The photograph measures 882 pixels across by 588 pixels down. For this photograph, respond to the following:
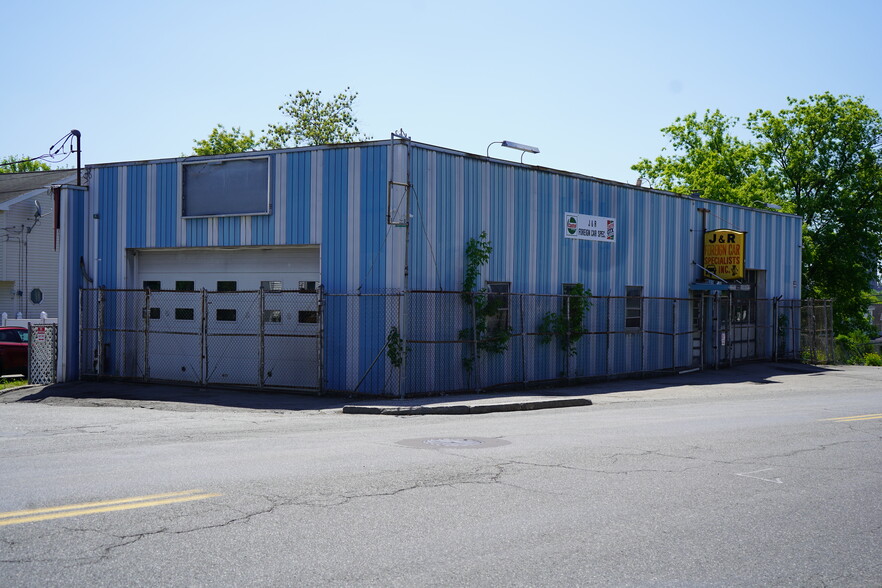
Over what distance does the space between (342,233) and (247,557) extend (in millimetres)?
12122

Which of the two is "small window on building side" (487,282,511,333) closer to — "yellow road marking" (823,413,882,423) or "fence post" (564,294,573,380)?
"fence post" (564,294,573,380)

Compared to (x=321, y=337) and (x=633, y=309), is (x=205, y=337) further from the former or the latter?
(x=633, y=309)

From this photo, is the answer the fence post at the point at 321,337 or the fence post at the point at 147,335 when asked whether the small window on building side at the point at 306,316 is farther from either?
the fence post at the point at 147,335

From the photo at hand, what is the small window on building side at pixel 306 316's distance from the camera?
1770 cm

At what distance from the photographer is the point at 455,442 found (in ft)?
35.0

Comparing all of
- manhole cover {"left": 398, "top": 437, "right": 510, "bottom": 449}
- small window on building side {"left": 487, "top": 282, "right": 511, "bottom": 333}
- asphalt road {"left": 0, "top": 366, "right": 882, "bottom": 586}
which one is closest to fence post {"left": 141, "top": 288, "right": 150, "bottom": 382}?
asphalt road {"left": 0, "top": 366, "right": 882, "bottom": 586}

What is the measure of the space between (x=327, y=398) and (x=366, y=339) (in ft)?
4.64

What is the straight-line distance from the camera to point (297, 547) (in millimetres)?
5758

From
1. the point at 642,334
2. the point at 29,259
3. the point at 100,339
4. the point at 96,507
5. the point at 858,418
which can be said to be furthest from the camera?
the point at 29,259

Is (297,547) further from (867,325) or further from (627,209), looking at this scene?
(867,325)

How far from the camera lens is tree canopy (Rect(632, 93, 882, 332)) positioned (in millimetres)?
46969

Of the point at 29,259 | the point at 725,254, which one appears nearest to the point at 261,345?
the point at 725,254

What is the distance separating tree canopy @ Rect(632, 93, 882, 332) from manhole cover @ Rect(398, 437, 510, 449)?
40133mm

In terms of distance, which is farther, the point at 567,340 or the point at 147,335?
the point at 567,340
